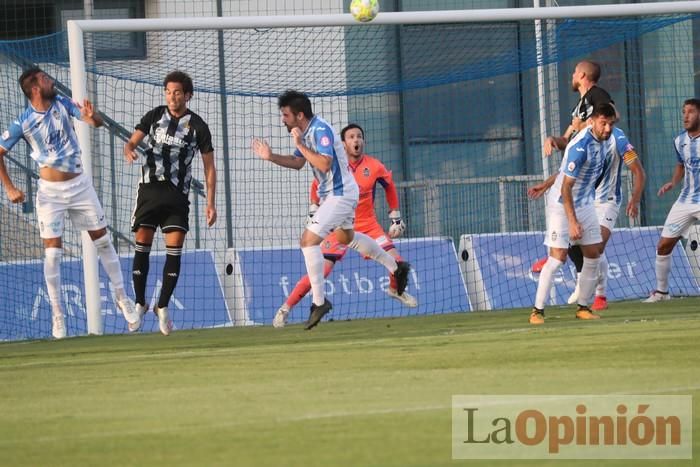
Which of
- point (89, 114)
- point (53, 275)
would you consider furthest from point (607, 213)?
point (53, 275)

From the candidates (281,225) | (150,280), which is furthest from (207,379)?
(281,225)

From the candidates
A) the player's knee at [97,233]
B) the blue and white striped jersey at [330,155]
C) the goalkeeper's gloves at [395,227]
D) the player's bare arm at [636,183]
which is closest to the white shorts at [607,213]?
the player's bare arm at [636,183]

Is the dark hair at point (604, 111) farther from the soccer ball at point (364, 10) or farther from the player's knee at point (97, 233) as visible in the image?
the player's knee at point (97, 233)

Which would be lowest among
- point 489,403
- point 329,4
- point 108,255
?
point 489,403

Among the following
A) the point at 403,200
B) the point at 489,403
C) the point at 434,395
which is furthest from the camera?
the point at 403,200

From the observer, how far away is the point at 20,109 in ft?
53.2

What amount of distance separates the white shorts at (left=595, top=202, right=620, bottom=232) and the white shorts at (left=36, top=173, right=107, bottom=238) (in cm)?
470

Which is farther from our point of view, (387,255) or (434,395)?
(387,255)

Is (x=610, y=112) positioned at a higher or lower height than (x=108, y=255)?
higher

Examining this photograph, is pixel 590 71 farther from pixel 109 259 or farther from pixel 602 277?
pixel 109 259

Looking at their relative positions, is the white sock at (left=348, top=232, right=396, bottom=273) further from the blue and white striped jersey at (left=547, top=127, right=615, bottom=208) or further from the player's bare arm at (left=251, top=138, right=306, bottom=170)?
the blue and white striped jersey at (left=547, top=127, right=615, bottom=208)

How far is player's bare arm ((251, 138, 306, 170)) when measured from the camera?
450 inches

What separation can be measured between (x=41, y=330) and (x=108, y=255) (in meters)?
2.30

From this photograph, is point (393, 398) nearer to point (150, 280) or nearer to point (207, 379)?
point (207, 379)
